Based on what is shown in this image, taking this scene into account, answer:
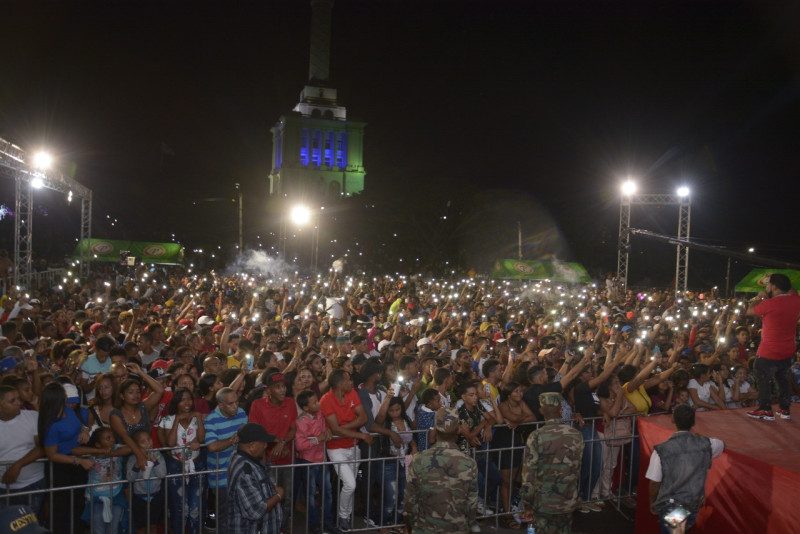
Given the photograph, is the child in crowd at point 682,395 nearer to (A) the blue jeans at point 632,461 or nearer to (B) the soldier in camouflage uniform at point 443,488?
(A) the blue jeans at point 632,461

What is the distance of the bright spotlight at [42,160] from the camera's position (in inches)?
650

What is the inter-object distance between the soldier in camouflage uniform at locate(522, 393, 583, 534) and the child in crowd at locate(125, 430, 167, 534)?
306 centimetres

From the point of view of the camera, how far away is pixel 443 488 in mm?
4258

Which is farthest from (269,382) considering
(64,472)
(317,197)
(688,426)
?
(317,197)

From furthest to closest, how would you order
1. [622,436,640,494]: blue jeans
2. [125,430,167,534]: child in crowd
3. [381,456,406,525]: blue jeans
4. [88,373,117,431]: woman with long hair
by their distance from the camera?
[622,436,640,494]: blue jeans, [381,456,406,525]: blue jeans, [88,373,117,431]: woman with long hair, [125,430,167,534]: child in crowd

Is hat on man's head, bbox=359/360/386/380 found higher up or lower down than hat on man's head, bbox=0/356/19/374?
higher up

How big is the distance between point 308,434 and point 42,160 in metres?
14.5

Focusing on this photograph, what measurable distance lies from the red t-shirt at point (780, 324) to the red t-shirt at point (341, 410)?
4050mm

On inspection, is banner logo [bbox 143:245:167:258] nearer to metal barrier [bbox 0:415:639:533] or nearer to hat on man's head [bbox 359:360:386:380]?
metal barrier [bbox 0:415:639:533]

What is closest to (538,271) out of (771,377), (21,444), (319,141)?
(771,377)

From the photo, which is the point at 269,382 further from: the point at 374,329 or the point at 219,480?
the point at 374,329

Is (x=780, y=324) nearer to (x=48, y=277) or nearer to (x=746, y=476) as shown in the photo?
(x=746, y=476)

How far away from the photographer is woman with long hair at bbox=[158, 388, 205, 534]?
5.60 metres

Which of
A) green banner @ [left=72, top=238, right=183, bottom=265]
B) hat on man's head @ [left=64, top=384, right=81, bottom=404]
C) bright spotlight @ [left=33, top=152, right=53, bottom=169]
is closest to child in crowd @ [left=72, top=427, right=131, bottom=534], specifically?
hat on man's head @ [left=64, top=384, right=81, bottom=404]
